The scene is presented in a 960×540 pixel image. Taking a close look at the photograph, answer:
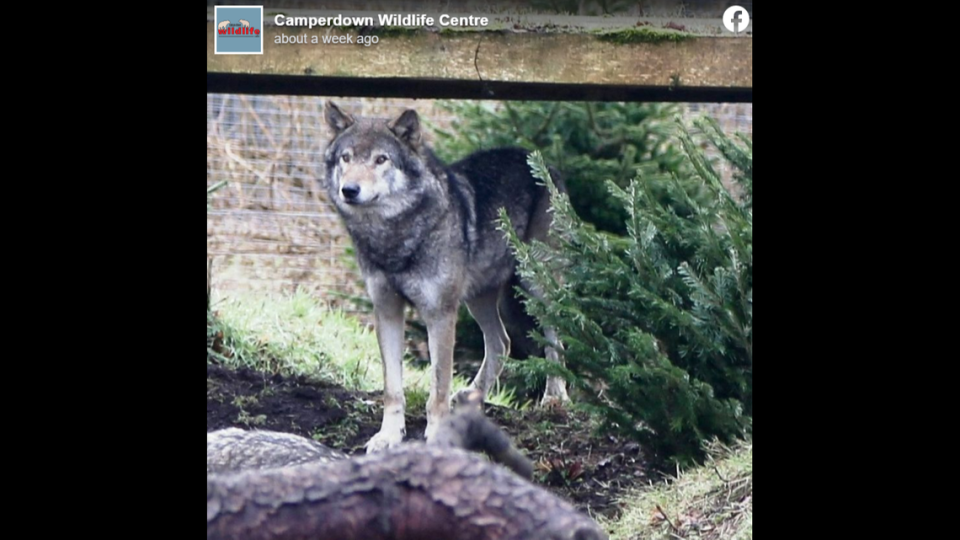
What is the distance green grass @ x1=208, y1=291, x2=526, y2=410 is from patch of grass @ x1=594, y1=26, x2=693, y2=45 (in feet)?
8.06

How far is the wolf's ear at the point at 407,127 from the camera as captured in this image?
496cm

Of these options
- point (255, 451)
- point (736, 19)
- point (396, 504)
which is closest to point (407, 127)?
point (255, 451)

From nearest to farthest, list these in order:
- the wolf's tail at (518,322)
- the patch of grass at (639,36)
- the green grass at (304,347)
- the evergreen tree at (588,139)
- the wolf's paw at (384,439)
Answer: the patch of grass at (639,36), the wolf's paw at (384,439), the green grass at (304,347), the wolf's tail at (518,322), the evergreen tree at (588,139)

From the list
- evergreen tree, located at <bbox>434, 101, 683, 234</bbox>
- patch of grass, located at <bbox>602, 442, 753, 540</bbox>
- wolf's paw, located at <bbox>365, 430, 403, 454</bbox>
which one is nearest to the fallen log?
patch of grass, located at <bbox>602, 442, 753, 540</bbox>

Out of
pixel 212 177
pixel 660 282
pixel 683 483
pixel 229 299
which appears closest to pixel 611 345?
pixel 660 282

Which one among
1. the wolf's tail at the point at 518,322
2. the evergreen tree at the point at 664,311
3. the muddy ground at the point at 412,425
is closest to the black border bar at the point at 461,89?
the evergreen tree at the point at 664,311

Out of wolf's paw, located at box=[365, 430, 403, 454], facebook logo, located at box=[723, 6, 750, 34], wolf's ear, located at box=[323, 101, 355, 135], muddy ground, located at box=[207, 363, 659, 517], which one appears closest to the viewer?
facebook logo, located at box=[723, 6, 750, 34]

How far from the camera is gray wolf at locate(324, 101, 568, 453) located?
4953 millimetres

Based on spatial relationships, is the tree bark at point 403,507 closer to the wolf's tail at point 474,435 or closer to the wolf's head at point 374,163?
the wolf's tail at point 474,435

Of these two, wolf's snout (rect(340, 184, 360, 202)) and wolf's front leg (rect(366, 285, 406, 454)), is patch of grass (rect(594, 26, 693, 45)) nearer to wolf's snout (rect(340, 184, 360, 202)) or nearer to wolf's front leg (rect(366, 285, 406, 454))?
wolf's snout (rect(340, 184, 360, 202))

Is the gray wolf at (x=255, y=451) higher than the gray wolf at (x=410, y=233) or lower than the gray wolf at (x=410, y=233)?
lower

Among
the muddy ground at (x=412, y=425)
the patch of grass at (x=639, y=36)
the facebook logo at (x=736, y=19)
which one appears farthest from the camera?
the muddy ground at (x=412, y=425)

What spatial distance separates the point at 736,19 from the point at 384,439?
101 inches
